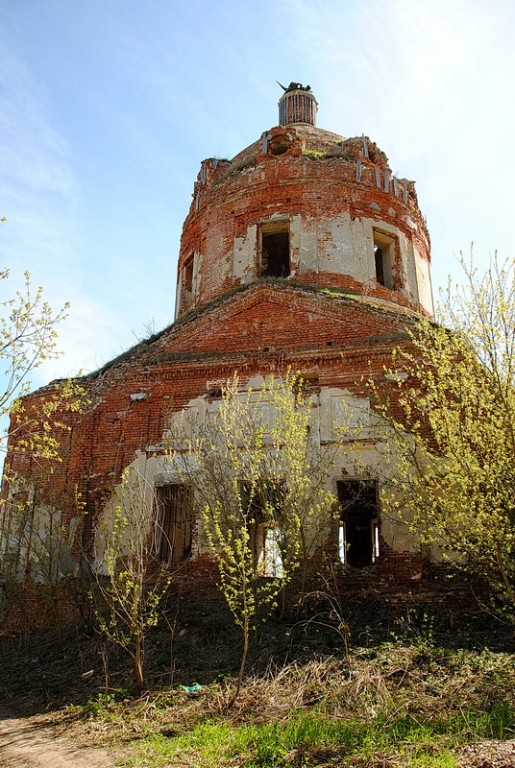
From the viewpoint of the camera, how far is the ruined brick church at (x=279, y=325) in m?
11.2

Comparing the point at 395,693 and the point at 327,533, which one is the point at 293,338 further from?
the point at 395,693

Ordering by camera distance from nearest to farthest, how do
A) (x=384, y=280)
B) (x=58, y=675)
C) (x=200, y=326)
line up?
(x=58, y=675) → (x=200, y=326) → (x=384, y=280)

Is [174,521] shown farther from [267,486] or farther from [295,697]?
[295,697]

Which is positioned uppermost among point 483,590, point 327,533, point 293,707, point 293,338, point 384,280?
point 384,280

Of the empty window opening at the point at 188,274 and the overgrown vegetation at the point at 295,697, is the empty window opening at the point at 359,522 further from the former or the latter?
the empty window opening at the point at 188,274

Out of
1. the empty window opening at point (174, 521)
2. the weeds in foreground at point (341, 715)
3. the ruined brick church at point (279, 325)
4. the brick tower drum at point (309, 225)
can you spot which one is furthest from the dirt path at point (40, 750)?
the brick tower drum at point (309, 225)

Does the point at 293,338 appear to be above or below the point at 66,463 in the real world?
above

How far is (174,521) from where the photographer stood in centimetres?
1176

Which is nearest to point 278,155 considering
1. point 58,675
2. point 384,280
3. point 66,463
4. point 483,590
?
point 384,280

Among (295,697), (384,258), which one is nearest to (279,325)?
(384,258)

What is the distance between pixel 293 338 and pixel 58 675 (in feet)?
23.8

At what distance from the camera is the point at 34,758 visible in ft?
20.5

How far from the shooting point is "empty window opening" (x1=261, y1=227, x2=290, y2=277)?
16.1m

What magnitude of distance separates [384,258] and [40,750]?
13457 mm
